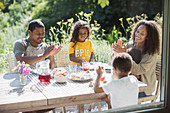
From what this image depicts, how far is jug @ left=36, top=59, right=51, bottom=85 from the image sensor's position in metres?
1.91

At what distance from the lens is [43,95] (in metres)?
1.64

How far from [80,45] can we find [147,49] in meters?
0.94

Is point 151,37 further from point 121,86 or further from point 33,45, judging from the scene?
point 33,45

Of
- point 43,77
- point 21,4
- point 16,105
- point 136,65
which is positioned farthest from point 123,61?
point 21,4

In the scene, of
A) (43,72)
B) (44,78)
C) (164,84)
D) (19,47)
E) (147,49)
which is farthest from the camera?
(19,47)

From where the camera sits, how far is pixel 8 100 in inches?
61.3

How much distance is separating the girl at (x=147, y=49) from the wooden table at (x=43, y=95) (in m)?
0.38

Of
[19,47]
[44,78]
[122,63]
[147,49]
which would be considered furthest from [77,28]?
[122,63]

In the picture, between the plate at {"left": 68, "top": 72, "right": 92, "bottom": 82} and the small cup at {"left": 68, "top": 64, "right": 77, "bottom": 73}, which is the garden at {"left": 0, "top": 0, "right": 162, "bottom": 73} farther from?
the plate at {"left": 68, "top": 72, "right": 92, "bottom": 82}

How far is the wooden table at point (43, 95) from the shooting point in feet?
5.04

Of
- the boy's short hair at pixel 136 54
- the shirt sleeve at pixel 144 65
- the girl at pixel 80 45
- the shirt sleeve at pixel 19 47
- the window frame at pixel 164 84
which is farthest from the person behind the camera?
the girl at pixel 80 45

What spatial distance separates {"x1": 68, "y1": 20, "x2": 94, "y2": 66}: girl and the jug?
0.72 meters

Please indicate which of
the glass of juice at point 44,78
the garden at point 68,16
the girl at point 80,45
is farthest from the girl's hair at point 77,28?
the garden at point 68,16

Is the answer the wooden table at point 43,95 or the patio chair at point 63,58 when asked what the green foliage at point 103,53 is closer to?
the patio chair at point 63,58
